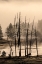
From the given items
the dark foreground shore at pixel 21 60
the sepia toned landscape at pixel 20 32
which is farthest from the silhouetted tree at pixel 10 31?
the dark foreground shore at pixel 21 60

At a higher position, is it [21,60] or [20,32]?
[20,32]

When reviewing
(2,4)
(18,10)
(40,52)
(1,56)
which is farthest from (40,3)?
(1,56)

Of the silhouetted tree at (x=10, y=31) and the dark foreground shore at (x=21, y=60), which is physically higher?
the silhouetted tree at (x=10, y=31)

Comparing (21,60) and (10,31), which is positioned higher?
(10,31)

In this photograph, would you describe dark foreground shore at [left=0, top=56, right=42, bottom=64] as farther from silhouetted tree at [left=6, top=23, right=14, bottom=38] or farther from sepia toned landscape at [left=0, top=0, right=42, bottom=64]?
silhouetted tree at [left=6, top=23, right=14, bottom=38]

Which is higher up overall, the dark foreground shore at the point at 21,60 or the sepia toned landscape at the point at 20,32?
the sepia toned landscape at the point at 20,32

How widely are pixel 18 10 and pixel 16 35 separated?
0.95 feet

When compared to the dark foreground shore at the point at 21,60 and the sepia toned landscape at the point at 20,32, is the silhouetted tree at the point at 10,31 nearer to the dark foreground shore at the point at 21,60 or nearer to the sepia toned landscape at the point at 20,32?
the sepia toned landscape at the point at 20,32

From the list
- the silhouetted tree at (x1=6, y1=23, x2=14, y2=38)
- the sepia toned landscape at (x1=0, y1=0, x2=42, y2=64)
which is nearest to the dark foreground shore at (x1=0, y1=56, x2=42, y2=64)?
the sepia toned landscape at (x1=0, y1=0, x2=42, y2=64)

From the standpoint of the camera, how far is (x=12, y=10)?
6.02 feet

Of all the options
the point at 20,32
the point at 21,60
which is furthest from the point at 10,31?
the point at 21,60

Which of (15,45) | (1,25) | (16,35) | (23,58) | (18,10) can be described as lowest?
(23,58)

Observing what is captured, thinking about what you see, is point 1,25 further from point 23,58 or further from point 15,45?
point 23,58

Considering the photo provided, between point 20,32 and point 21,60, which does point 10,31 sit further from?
point 21,60
